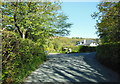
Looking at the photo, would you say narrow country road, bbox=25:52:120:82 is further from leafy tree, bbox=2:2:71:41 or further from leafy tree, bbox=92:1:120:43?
leafy tree, bbox=92:1:120:43

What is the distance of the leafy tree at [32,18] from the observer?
672 centimetres

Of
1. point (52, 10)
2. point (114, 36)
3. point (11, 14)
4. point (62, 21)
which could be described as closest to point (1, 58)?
point (11, 14)

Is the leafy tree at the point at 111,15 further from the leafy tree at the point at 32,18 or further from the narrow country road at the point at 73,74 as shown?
the narrow country road at the point at 73,74

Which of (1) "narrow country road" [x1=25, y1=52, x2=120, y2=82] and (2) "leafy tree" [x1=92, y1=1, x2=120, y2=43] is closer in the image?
(1) "narrow country road" [x1=25, y1=52, x2=120, y2=82]

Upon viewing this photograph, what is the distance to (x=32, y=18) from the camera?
7.16 metres

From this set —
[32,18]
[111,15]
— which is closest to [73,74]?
[32,18]

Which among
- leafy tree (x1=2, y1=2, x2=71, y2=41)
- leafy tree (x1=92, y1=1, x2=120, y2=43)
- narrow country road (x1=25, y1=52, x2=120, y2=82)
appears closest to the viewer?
narrow country road (x1=25, y1=52, x2=120, y2=82)

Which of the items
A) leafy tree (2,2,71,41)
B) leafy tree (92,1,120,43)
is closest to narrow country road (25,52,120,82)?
leafy tree (2,2,71,41)

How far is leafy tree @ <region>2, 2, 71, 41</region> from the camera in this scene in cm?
672

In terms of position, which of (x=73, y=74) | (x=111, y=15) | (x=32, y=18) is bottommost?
(x=73, y=74)

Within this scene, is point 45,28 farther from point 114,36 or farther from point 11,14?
point 114,36

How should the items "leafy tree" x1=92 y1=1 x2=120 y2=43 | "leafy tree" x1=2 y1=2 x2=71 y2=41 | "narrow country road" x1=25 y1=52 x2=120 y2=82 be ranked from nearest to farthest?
"narrow country road" x1=25 y1=52 x2=120 y2=82 < "leafy tree" x1=2 y1=2 x2=71 y2=41 < "leafy tree" x1=92 y1=1 x2=120 y2=43

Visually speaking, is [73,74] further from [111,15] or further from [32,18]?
[111,15]

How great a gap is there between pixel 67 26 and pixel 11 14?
500 centimetres
